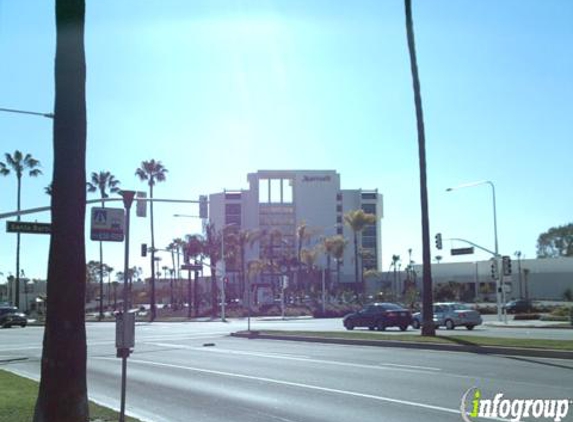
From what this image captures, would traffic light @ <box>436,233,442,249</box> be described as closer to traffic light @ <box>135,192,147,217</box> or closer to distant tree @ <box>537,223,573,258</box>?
traffic light @ <box>135,192,147,217</box>

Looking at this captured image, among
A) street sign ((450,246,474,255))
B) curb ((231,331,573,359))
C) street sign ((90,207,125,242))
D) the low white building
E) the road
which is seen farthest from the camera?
the low white building

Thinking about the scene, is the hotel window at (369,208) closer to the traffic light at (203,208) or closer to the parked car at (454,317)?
the parked car at (454,317)

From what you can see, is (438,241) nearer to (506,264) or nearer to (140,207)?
(506,264)

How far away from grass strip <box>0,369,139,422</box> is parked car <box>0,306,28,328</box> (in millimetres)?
43942

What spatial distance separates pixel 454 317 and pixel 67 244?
32528 millimetres

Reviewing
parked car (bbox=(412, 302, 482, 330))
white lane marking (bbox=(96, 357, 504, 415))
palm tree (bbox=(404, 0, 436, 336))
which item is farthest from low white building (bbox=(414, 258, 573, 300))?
white lane marking (bbox=(96, 357, 504, 415))

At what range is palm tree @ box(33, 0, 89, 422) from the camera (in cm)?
783

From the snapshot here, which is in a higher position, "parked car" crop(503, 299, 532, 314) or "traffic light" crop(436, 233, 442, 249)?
"traffic light" crop(436, 233, 442, 249)

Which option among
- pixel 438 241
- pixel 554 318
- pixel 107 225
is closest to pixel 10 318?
pixel 438 241

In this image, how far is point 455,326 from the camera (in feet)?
126

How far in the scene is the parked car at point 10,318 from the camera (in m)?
54.5

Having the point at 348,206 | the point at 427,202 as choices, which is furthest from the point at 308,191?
the point at 427,202

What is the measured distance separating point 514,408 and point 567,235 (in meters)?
153

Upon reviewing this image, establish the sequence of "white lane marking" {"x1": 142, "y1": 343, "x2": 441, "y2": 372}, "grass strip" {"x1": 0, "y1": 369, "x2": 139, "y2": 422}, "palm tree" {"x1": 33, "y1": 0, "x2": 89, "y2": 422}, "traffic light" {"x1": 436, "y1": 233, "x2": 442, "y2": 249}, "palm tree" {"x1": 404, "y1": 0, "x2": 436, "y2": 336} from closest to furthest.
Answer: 1. "palm tree" {"x1": 33, "y1": 0, "x2": 89, "y2": 422}
2. "grass strip" {"x1": 0, "y1": 369, "x2": 139, "y2": 422}
3. "white lane marking" {"x1": 142, "y1": 343, "x2": 441, "y2": 372}
4. "palm tree" {"x1": 404, "y1": 0, "x2": 436, "y2": 336}
5. "traffic light" {"x1": 436, "y1": 233, "x2": 442, "y2": 249}
